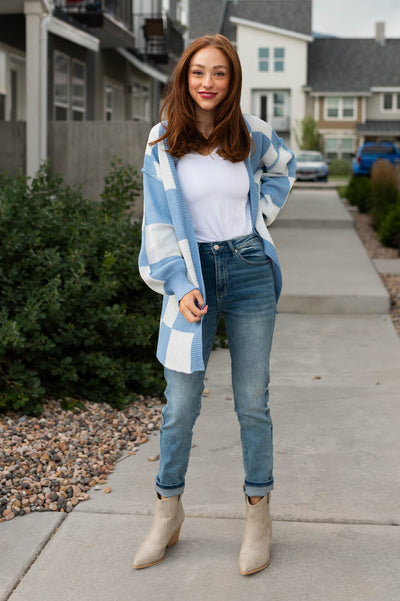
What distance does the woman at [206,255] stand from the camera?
113 inches

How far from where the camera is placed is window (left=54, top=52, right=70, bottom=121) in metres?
15.5

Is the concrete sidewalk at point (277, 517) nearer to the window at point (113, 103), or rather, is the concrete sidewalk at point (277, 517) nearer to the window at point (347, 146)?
the window at point (113, 103)

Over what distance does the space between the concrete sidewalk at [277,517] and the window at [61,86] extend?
428 inches

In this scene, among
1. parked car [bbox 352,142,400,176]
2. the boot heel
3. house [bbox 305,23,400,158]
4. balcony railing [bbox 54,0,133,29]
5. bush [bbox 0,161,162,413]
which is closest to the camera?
the boot heel

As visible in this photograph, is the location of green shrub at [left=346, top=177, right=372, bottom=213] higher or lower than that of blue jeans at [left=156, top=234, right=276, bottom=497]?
higher

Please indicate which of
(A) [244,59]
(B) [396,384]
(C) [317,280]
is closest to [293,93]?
(A) [244,59]

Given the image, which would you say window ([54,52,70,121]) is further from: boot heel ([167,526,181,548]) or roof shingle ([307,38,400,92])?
roof shingle ([307,38,400,92])

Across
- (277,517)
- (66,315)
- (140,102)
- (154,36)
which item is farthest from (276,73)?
(277,517)

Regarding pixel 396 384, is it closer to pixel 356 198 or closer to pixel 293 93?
pixel 356 198

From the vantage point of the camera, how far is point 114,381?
15.9 ft

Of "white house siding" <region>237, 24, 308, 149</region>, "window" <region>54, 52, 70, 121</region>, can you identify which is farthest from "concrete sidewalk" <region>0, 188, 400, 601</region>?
"white house siding" <region>237, 24, 308, 149</region>

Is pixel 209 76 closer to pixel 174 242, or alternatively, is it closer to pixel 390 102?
pixel 174 242

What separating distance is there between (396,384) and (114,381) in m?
1.89

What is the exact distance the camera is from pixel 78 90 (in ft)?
55.6
